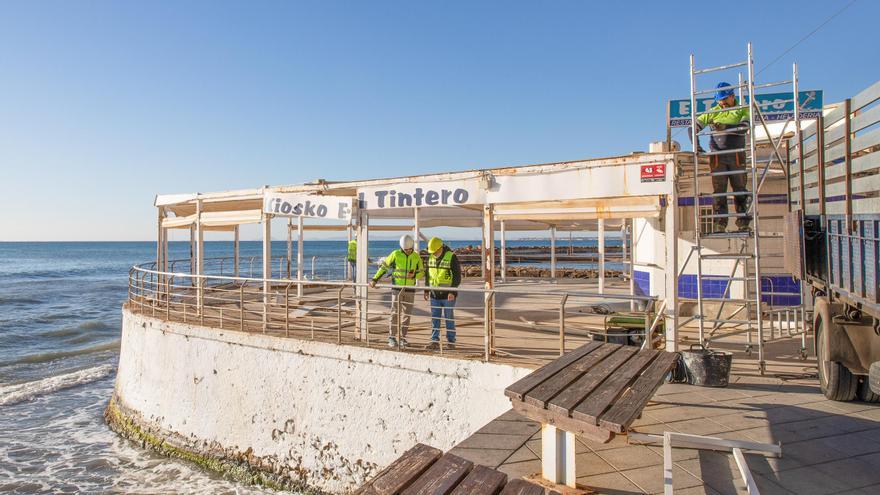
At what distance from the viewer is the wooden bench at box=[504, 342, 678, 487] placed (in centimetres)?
279

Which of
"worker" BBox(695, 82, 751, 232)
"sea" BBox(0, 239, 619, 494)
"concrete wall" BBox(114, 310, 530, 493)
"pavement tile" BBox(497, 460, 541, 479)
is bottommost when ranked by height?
"sea" BBox(0, 239, 619, 494)

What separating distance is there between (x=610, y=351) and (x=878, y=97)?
2.52 metres

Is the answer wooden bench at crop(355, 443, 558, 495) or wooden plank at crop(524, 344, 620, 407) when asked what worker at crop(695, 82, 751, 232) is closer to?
wooden plank at crop(524, 344, 620, 407)

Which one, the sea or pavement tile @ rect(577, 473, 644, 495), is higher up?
pavement tile @ rect(577, 473, 644, 495)

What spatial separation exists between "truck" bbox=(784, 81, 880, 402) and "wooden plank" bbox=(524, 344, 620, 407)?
5.69 feet

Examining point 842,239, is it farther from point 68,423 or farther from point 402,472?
point 68,423

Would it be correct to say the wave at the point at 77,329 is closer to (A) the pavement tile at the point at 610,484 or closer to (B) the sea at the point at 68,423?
(B) the sea at the point at 68,423

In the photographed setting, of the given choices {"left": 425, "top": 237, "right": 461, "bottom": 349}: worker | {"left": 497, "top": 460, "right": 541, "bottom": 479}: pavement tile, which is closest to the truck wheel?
{"left": 497, "top": 460, "right": 541, "bottom": 479}: pavement tile

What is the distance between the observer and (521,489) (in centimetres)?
240

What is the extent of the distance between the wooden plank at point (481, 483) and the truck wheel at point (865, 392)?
14.7ft

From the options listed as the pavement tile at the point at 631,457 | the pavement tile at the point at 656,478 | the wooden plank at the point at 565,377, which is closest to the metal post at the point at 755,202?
the wooden plank at the point at 565,377

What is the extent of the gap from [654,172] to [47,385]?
1464 cm

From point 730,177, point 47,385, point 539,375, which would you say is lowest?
point 47,385

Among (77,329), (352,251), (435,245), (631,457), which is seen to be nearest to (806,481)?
(631,457)
